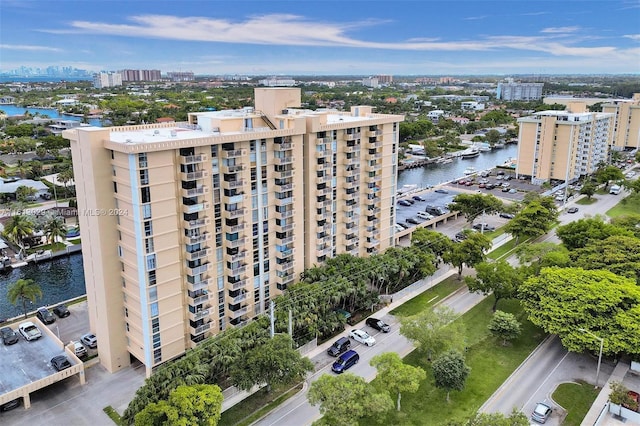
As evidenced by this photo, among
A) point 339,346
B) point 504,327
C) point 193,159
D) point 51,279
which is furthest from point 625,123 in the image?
point 51,279

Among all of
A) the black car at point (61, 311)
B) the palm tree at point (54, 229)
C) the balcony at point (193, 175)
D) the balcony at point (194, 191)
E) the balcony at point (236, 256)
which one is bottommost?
the black car at point (61, 311)

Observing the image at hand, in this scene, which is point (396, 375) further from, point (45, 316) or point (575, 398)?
point (45, 316)

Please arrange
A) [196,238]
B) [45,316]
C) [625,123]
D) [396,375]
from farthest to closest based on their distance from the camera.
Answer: [625,123], [45,316], [196,238], [396,375]

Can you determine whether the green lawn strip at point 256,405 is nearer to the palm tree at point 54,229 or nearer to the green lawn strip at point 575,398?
the green lawn strip at point 575,398

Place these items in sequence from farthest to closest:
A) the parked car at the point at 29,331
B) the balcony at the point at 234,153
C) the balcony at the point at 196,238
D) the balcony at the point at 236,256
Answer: the balcony at the point at 236,256, the parked car at the point at 29,331, the balcony at the point at 234,153, the balcony at the point at 196,238

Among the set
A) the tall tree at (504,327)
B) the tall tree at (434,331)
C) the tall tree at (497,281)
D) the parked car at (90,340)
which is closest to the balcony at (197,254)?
the parked car at (90,340)

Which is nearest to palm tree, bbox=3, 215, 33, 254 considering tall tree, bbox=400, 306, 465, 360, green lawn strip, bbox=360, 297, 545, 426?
tall tree, bbox=400, 306, 465, 360
